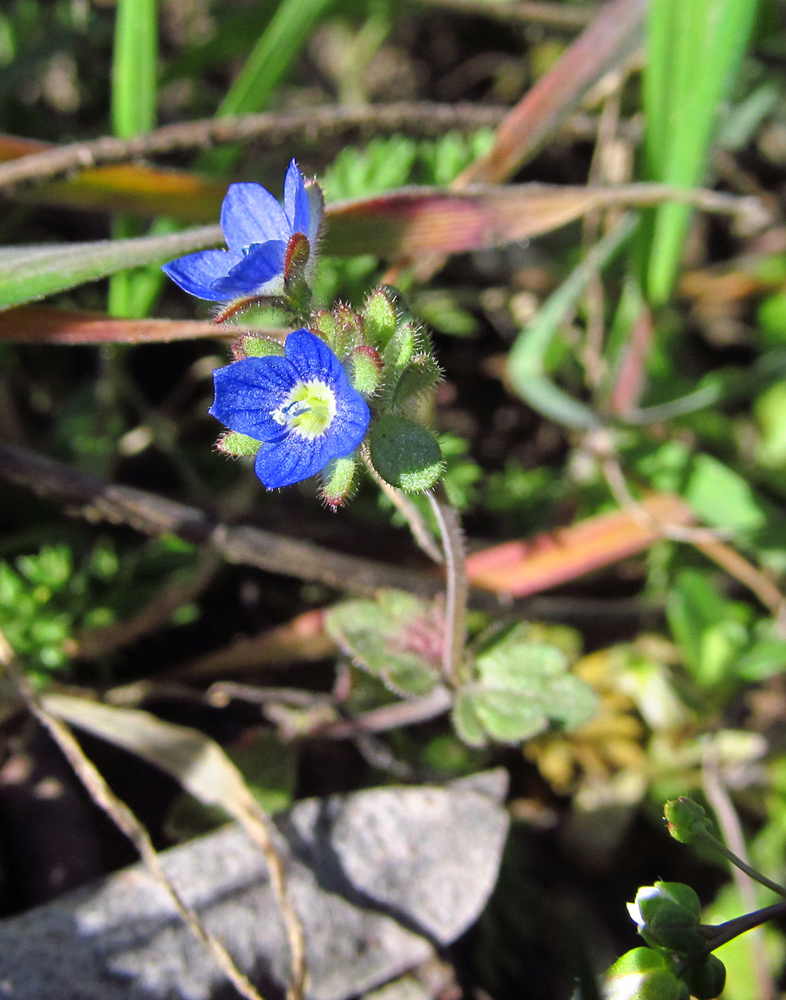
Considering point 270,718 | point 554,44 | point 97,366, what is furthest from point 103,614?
point 554,44

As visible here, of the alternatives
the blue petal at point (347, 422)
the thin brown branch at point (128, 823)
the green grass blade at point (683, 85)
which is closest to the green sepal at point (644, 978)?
the thin brown branch at point (128, 823)

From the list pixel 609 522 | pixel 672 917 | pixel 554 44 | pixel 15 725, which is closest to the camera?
pixel 672 917

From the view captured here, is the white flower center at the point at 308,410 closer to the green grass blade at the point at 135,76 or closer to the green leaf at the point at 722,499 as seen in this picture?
the green grass blade at the point at 135,76

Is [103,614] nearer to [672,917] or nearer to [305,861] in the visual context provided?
[305,861]

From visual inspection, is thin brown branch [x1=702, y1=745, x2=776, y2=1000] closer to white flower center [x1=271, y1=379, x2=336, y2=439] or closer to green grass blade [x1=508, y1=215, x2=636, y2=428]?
green grass blade [x1=508, y1=215, x2=636, y2=428]

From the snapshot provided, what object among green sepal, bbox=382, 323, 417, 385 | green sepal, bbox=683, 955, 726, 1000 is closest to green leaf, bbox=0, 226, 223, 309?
green sepal, bbox=382, 323, 417, 385
